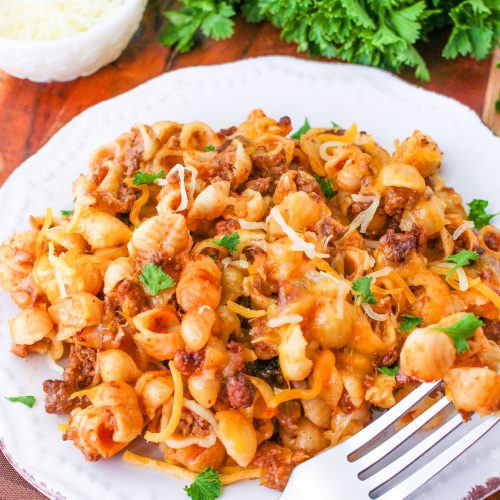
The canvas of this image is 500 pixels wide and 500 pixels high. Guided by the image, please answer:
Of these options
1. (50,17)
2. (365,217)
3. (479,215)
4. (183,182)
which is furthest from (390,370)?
(50,17)

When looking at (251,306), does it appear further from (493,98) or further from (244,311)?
(493,98)

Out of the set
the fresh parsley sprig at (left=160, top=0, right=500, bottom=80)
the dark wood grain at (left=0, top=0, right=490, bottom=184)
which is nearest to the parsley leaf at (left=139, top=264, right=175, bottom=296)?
the dark wood grain at (left=0, top=0, right=490, bottom=184)

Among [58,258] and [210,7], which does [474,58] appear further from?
[58,258]

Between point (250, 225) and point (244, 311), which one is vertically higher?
point (250, 225)

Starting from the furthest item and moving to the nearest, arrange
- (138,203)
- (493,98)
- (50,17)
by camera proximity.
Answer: (50,17), (493,98), (138,203)

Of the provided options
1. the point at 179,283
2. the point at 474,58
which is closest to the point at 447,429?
the point at 179,283

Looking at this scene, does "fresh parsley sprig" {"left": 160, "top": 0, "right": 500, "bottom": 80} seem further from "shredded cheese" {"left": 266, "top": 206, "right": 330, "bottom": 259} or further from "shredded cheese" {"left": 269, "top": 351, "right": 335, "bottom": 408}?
"shredded cheese" {"left": 269, "top": 351, "right": 335, "bottom": 408}
